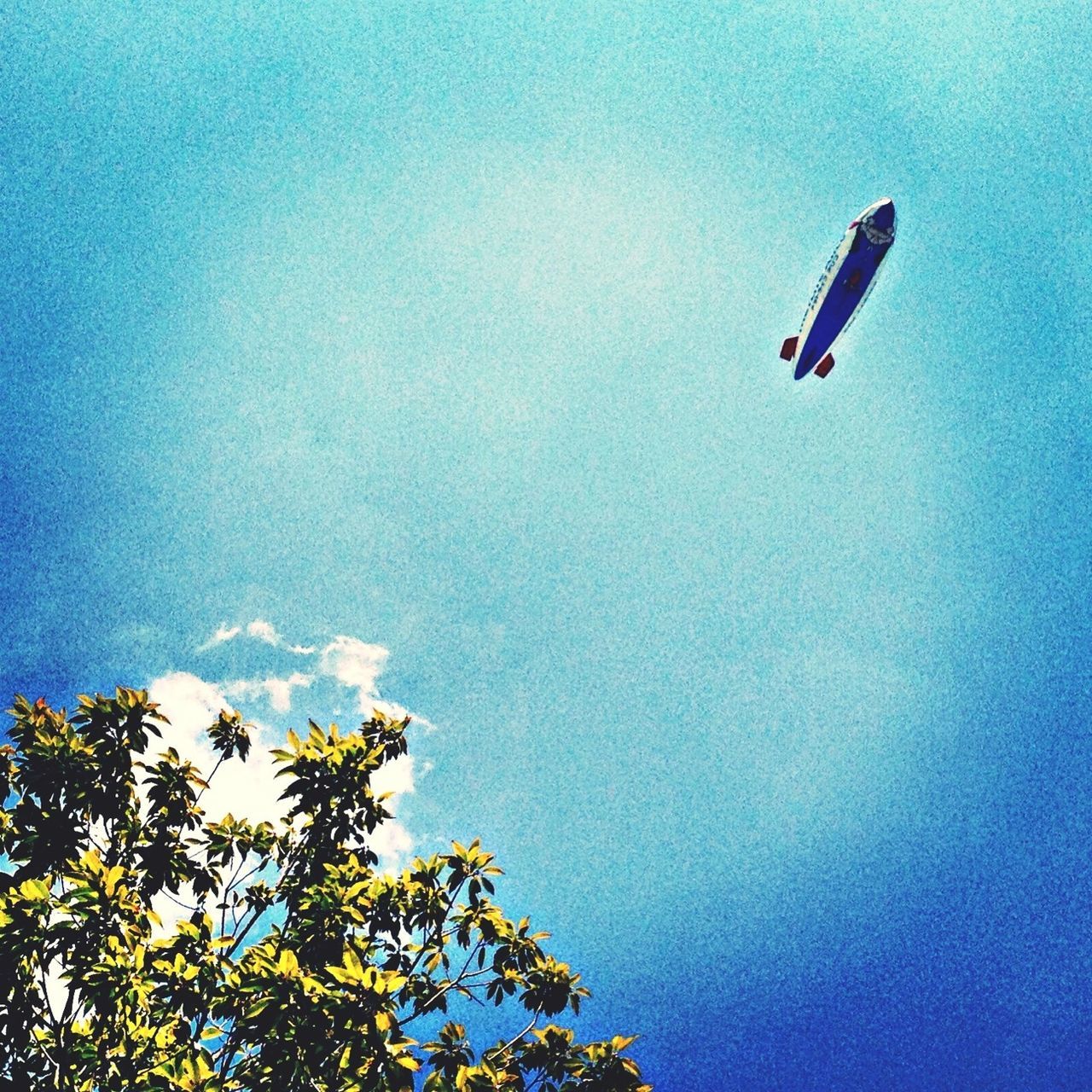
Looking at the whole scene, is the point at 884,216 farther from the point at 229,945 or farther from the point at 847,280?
the point at 229,945

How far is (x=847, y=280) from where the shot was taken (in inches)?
1342

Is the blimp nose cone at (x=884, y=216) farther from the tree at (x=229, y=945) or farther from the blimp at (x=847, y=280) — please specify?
the tree at (x=229, y=945)

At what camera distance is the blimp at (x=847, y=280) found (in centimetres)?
3350

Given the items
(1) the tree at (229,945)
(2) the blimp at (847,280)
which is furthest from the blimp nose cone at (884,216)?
(1) the tree at (229,945)

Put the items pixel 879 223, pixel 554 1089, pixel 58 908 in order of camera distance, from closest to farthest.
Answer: pixel 58 908
pixel 554 1089
pixel 879 223

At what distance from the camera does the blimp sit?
33500 millimetres

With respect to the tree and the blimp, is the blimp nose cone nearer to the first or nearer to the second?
the blimp

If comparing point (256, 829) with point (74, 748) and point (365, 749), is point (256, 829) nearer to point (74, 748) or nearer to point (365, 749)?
point (365, 749)

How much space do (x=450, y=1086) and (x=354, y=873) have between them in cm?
414

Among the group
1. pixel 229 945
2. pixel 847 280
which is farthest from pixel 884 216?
pixel 229 945

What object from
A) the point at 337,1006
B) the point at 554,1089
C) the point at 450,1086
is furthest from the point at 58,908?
the point at 554,1089

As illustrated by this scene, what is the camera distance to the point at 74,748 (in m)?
10.7

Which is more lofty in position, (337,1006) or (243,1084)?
(337,1006)

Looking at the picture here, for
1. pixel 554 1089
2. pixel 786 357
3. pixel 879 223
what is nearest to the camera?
pixel 554 1089
